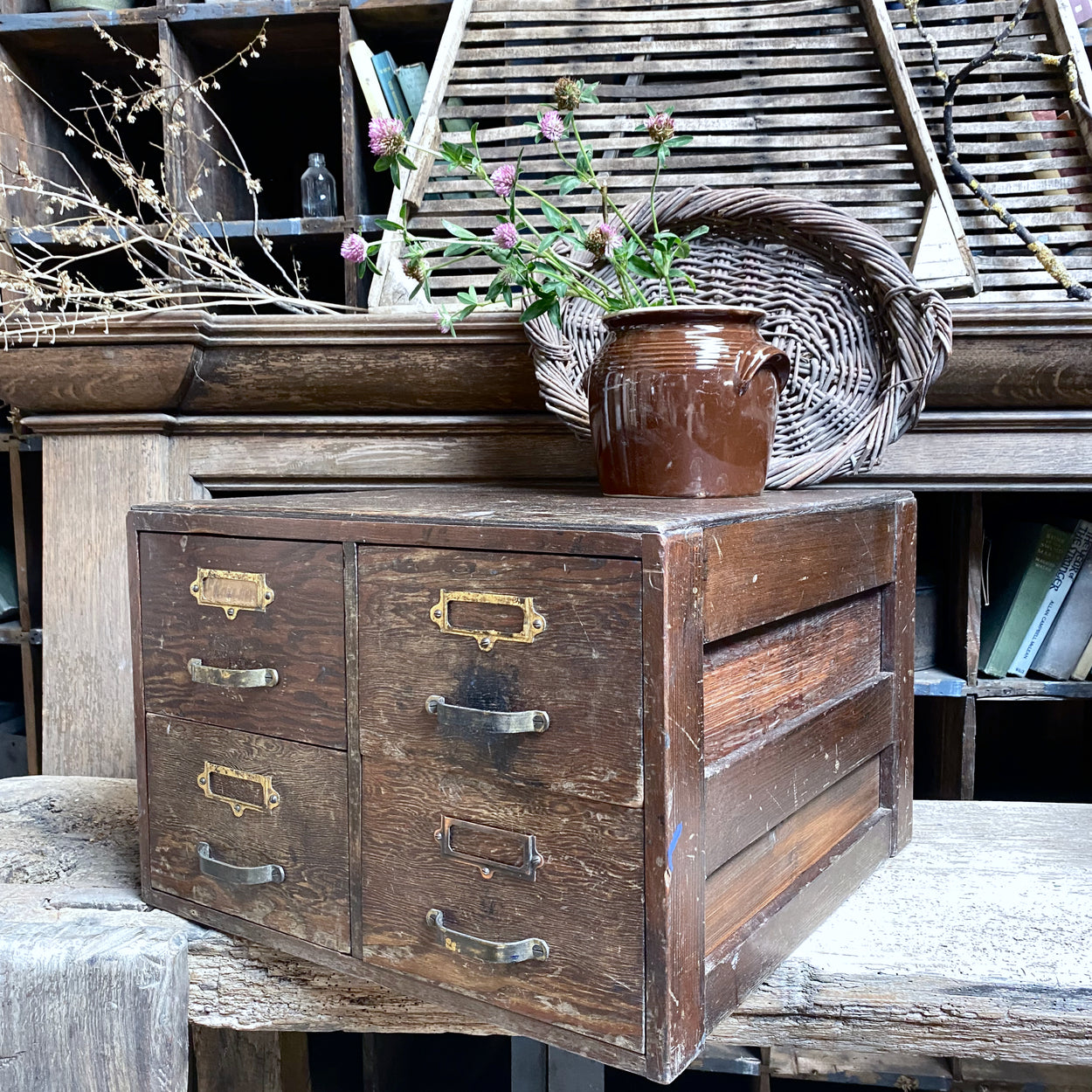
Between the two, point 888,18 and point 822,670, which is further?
point 888,18

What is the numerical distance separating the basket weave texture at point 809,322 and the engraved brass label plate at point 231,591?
39cm

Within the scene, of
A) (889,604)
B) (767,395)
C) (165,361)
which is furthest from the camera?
(165,361)

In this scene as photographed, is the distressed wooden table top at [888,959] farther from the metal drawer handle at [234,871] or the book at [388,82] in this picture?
the book at [388,82]

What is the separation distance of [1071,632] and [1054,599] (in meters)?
0.06

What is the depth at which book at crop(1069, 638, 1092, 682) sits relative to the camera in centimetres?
137

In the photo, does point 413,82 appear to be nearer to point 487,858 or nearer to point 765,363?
point 765,363

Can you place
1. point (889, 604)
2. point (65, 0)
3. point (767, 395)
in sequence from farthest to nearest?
point (65, 0) → point (889, 604) → point (767, 395)

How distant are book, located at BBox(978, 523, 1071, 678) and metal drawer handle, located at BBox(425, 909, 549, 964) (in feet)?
3.40

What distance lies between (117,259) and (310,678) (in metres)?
1.58

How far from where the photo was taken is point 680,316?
799mm

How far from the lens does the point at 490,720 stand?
607 millimetres

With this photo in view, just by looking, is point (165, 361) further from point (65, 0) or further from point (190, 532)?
point (65, 0)

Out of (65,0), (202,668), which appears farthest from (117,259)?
(202,668)

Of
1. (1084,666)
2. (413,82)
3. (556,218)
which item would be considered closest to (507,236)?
(556,218)
